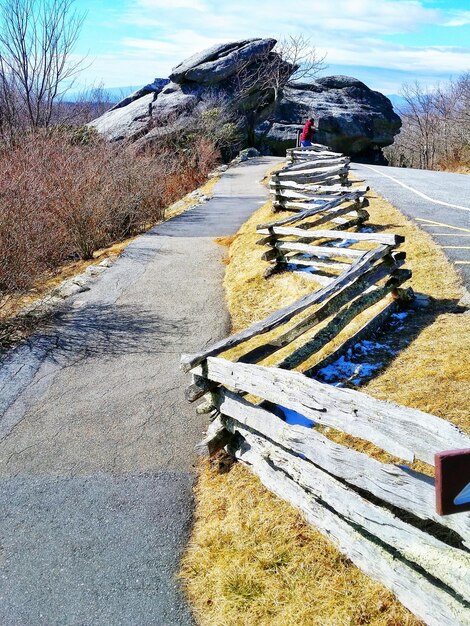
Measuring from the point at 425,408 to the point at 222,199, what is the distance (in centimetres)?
1594

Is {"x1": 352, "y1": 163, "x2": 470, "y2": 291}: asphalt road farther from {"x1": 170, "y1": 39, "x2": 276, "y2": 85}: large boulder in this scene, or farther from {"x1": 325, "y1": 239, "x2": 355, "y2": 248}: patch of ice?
{"x1": 170, "y1": 39, "x2": 276, "y2": 85}: large boulder

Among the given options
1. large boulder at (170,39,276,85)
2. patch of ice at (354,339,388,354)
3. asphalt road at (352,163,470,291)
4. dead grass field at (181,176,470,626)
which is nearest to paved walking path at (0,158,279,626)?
dead grass field at (181,176,470,626)

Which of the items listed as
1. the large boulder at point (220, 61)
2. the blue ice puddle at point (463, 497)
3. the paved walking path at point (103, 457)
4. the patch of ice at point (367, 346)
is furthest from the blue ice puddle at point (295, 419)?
the large boulder at point (220, 61)

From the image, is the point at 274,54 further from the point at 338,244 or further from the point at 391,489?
the point at 391,489

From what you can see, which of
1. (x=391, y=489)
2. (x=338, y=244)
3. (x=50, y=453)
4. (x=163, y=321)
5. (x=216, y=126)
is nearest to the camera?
(x=391, y=489)

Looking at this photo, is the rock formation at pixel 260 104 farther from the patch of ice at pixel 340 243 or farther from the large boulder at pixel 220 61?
the patch of ice at pixel 340 243

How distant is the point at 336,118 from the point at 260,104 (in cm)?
532

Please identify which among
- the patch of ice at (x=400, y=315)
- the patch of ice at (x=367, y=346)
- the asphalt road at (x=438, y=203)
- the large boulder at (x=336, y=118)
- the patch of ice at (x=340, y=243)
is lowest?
the patch of ice at (x=367, y=346)

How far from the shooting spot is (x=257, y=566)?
3711 mm

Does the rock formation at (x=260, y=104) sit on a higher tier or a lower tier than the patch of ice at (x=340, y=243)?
higher

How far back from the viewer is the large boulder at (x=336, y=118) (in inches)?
1464

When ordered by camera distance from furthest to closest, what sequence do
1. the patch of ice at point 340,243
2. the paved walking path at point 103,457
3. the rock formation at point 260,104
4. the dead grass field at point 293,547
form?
the rock formation at point 260,104
the patch of ice at point 340,243
the paved walking path at point 103,457
the dead grass field at point 293,547

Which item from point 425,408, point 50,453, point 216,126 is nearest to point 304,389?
point 425,408

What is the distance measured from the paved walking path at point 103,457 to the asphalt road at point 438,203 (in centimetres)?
408
